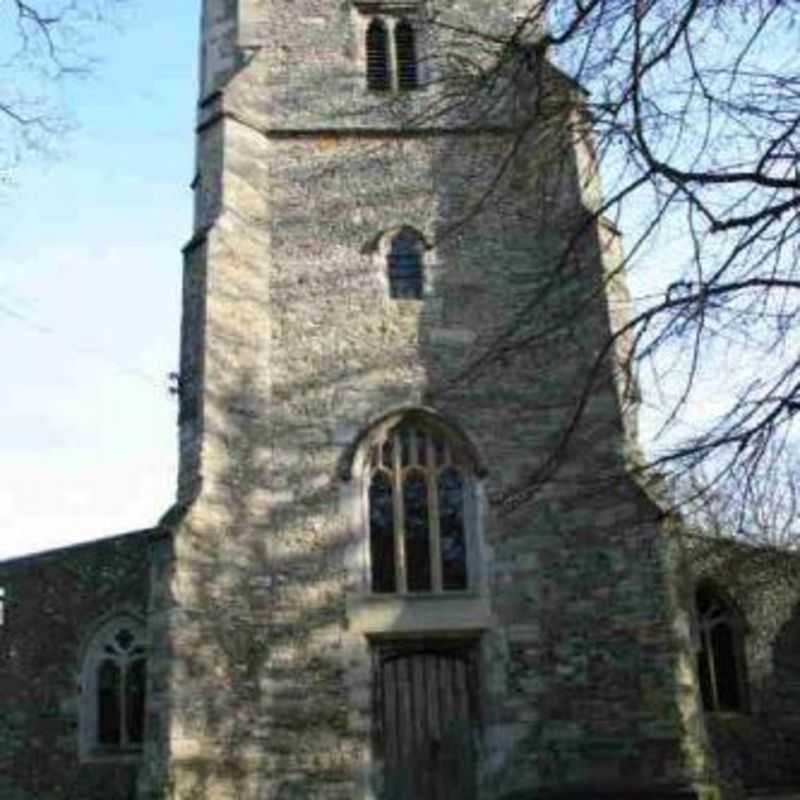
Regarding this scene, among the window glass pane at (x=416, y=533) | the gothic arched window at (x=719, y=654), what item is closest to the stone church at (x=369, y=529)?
the window glass pane at (x=416, y=533)

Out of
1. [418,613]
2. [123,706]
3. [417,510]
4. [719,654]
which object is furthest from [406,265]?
[719,654]

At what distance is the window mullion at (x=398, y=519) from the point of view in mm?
14367

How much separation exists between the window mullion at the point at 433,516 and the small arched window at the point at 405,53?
5.58m

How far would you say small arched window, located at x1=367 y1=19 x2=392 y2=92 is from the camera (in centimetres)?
1734

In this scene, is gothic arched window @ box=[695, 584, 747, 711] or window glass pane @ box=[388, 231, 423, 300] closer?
window glass pane @ box=[388, 231, 423, 300]

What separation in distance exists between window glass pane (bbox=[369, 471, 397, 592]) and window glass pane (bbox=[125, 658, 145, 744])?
454cm

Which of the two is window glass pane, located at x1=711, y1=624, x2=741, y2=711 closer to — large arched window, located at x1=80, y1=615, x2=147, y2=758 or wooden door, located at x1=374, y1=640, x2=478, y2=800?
wooden door, located at x1=374, y1=640, x2=478, y2=800

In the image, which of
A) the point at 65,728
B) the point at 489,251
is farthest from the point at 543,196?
the point at 65,728

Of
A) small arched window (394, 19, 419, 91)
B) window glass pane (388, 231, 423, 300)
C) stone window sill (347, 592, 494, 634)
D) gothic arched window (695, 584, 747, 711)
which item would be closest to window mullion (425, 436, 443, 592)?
stone window sill (347, 592, 494, 634)

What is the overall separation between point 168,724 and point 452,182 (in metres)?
7.83

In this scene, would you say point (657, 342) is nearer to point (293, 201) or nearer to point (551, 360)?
point (551, 360)

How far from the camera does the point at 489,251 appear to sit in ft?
52.3

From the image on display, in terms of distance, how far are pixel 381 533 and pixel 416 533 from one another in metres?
0.41

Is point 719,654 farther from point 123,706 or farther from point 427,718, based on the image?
point 123,706
